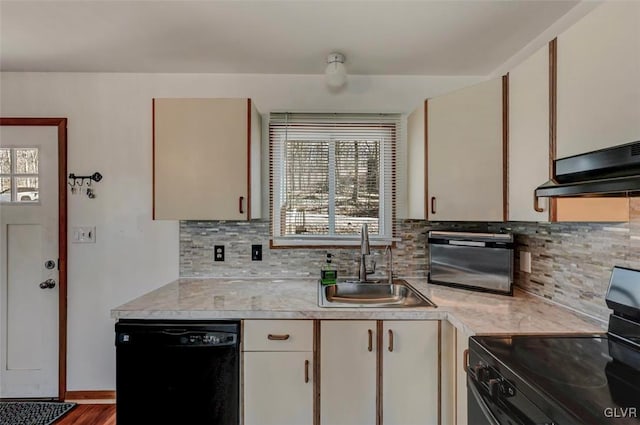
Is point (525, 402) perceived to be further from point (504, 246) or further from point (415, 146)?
point (415, 146)

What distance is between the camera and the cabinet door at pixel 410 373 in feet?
4.99

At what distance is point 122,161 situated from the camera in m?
2.19

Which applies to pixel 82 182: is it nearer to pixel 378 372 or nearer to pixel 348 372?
pixel 348 372

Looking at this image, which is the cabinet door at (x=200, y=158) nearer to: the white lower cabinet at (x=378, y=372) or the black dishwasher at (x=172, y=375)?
the black dishwasher at (x=172, y=375)

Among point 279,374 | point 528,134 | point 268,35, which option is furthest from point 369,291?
point 268,35

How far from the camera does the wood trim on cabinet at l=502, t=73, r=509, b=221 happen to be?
1.58m

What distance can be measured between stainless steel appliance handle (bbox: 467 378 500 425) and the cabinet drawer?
705 mm

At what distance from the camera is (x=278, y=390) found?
1519 millimetres

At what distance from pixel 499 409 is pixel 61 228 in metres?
2.66

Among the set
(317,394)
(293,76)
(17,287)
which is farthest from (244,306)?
(17,287)

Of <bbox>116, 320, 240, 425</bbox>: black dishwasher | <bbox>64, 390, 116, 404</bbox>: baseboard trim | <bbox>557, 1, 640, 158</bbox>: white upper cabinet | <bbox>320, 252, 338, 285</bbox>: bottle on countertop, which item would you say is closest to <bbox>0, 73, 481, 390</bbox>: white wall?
<bbox>64, 390, 116, 404</bbox>: baseboard trim

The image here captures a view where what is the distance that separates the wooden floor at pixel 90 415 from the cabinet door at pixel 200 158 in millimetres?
1370

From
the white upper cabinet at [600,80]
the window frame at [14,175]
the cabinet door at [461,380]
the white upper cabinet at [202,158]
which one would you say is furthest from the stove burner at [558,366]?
the window frame at [14,175]

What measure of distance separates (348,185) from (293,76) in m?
0.86
